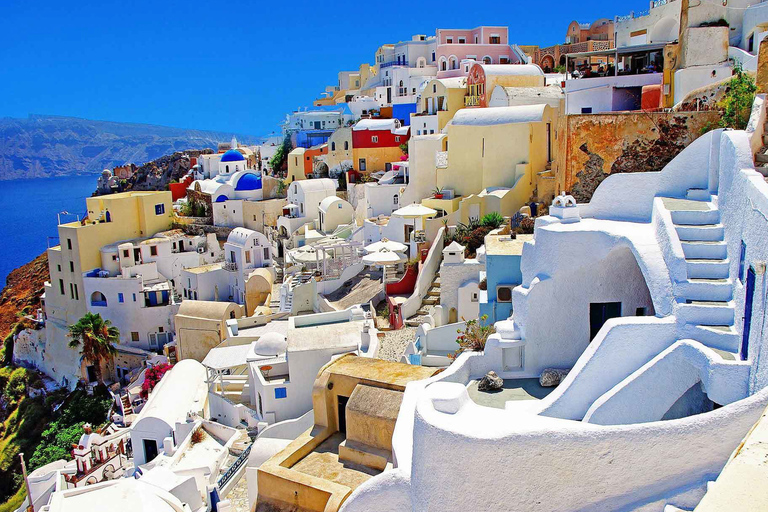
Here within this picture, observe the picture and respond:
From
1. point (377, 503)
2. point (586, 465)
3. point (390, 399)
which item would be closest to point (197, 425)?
point (390, 399)

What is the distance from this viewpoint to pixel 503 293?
15.6 m

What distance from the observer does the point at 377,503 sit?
930 centimetres

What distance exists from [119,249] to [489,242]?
74.1 ft

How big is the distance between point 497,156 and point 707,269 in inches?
702

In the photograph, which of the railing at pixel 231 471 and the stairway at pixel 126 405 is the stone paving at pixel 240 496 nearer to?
the railing at pixel 231 471

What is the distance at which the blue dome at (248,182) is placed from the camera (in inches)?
1618

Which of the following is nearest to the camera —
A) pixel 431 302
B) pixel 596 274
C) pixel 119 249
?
pixel 596 274

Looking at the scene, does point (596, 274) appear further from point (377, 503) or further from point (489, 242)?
point (489, 242)

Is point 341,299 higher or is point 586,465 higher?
point 586,465

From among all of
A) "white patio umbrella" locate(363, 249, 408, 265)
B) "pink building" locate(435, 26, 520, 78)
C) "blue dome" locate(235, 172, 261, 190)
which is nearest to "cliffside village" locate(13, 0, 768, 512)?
"white patio umbrella" locate(363, 249, 408, 265)

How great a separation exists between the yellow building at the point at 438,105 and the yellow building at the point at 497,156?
7.47m

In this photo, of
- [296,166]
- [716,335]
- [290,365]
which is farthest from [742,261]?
[296,166]

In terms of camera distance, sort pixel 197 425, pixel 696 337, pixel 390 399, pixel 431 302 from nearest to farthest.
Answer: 1. pixel 696 337
2. pixel 390 399
3. pixel 197 425
4. pixel 431 302

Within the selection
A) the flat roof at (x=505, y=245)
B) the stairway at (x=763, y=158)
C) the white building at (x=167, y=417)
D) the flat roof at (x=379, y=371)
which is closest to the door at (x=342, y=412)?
the flat roof at (x=379, y=371)
